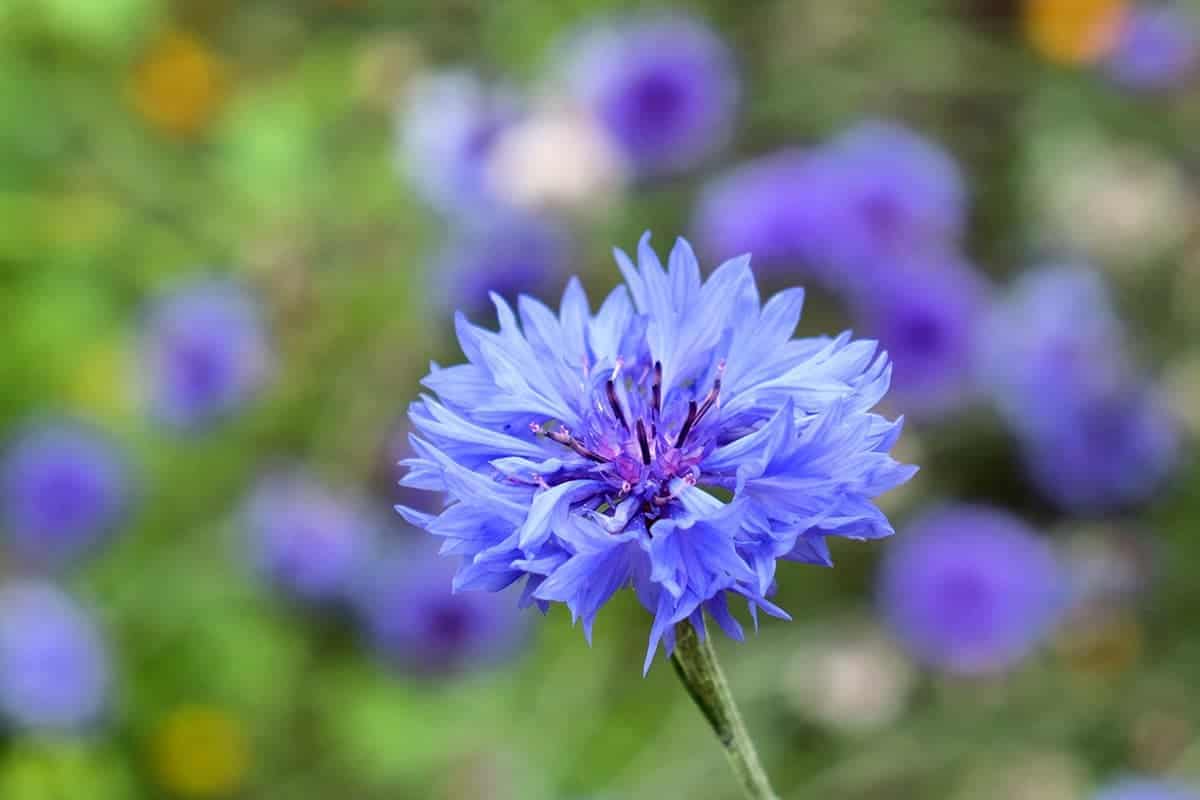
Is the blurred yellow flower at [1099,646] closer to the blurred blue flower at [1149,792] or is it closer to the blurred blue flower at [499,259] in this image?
the blurred blue flower at [1149,792]

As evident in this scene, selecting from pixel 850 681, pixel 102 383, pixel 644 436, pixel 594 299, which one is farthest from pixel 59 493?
pixel 644 436

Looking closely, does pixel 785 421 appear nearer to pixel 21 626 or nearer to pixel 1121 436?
pixel 1121 436

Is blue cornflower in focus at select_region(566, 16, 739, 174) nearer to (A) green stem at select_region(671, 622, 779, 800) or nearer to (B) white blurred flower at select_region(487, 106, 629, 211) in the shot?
(B) white blurred flower at select_region(487, 106, 629, 211)

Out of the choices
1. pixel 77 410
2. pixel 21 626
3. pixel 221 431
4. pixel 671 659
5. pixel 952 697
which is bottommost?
pixel 671 659

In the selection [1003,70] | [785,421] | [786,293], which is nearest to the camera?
[785,421]

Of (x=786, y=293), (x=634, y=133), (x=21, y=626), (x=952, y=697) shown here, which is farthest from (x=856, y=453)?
(x=21, y=626)

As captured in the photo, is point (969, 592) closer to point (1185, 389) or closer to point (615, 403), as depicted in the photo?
point (1185, 389)

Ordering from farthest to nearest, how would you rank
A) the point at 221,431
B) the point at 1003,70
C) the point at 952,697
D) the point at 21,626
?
the point at 1003,70, the point at 221,431, the point at 21,626, the point at 952,697
